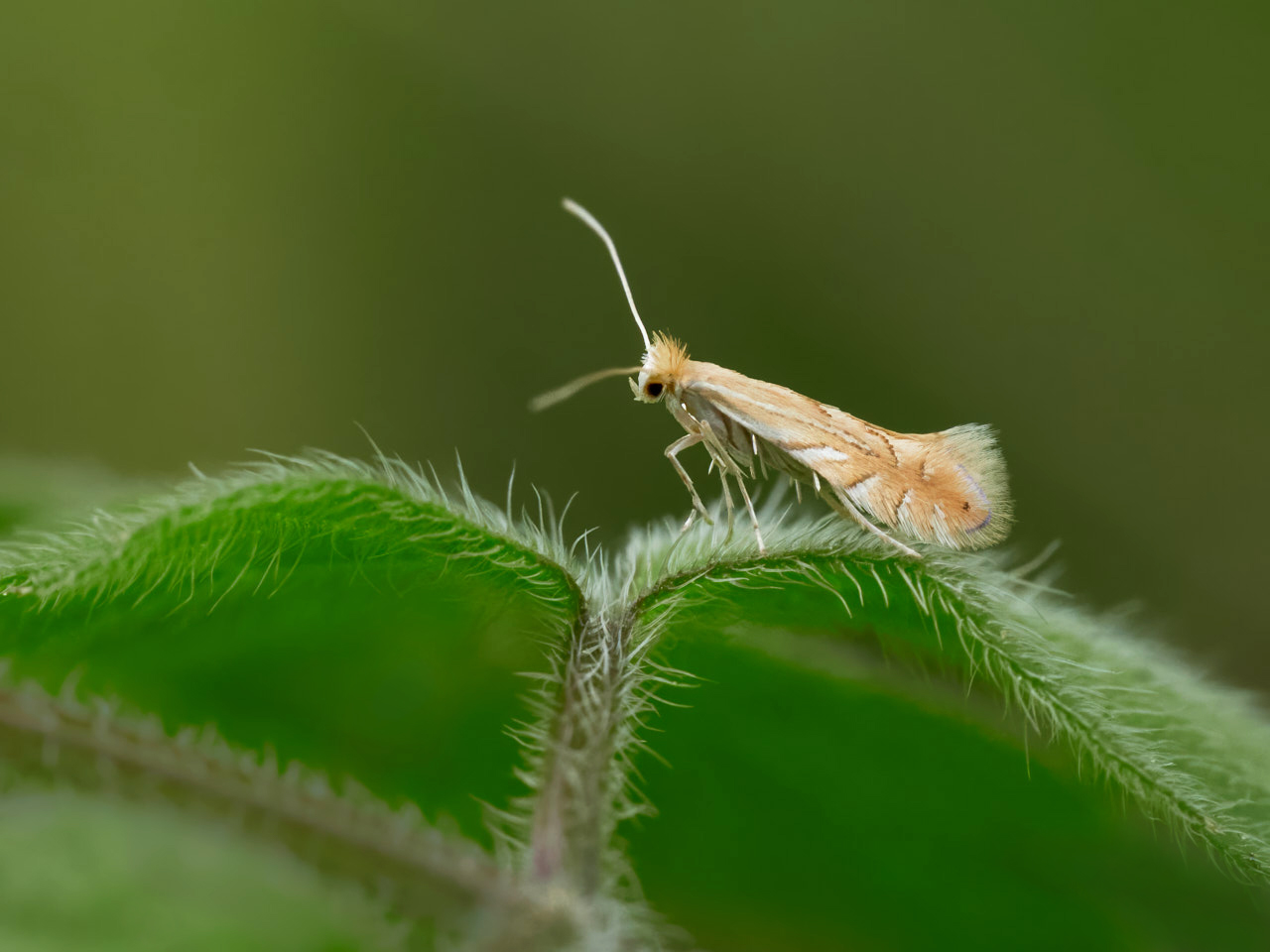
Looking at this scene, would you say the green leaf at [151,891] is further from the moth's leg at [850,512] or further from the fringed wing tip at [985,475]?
the fringed wing tip at [985,475]

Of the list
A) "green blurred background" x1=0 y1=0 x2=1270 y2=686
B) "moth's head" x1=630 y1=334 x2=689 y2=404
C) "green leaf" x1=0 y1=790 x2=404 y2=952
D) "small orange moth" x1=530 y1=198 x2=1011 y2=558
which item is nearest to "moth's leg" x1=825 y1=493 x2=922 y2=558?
"small orange moth" x1=530 y1=198 x2=1011 y2=558

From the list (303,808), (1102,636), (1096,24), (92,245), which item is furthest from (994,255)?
(303,808)

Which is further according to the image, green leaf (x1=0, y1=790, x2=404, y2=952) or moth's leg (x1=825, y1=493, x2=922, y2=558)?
moth's leg (x1=825, y1=493, x2=922, y2=558)

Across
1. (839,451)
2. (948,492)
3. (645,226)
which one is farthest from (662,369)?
(645,226)

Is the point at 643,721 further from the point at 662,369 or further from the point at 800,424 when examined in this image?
the point at 662,369

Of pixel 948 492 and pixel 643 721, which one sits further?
pixel 948 492

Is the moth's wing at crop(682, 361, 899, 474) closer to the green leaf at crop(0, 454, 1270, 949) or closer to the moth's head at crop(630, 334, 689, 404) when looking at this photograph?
the moth's head at crop(630, 334, 689, 404)
